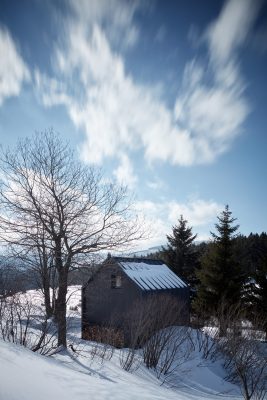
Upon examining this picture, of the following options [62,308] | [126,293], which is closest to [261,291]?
[126,293]

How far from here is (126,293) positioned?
21.2 meters

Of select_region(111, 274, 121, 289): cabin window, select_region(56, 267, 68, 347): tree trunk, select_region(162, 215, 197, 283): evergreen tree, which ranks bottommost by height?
select_region(56, 267, 68, 347): tree trunk

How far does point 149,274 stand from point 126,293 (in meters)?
3.02

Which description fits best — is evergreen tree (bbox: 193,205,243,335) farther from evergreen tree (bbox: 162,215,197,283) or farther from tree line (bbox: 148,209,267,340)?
evergreen tree (bbox: 162,215,197,283)

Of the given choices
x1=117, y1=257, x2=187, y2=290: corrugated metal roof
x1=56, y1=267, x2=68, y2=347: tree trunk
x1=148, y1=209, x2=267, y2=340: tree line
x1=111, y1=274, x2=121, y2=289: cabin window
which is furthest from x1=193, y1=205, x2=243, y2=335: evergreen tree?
x1=56, y1=267, x2=68, y2=347: tree trunk

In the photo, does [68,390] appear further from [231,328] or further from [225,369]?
[225,369]

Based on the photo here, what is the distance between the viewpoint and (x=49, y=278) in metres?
14.0

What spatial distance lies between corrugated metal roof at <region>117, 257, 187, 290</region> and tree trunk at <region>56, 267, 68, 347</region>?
7948 mm

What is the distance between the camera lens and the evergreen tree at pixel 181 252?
35.3 metres

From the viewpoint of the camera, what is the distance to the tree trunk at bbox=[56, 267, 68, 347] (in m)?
12.9

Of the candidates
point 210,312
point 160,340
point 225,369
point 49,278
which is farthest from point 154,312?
point 210,312

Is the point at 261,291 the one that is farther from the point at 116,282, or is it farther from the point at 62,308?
the point at 62,308

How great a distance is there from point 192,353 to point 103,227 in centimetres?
936

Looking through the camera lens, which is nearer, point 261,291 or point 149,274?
point 261,291
